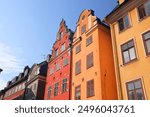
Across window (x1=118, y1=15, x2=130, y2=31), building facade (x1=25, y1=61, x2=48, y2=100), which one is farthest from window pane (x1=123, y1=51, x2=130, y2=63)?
building facade (x1=25, y1=61, x2=48, y2=100)

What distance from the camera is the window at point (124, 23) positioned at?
50.2 feet

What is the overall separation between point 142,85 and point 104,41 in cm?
823

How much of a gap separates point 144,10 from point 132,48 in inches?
134

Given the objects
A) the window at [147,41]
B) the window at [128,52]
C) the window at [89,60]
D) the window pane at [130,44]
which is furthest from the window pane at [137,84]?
the window at [89,60]

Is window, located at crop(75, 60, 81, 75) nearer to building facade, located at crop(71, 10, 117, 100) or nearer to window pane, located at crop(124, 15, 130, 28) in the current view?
building facade, located at crop(71, 10, 117, 100)

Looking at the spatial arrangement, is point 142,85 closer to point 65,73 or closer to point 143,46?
point 143,46

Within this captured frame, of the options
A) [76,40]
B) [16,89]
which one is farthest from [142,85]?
[16,89]

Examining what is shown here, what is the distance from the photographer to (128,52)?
14211 millimetres

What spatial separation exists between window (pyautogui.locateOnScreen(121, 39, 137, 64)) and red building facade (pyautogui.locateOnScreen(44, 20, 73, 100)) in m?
9.28

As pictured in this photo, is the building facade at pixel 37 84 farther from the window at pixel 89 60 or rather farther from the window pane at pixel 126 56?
the window pane at pixel 126 56

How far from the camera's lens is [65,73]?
75.8 feet

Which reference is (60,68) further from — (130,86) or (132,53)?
(130,86)

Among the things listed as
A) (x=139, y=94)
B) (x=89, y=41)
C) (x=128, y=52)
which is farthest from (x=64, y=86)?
(x=139, y=94)

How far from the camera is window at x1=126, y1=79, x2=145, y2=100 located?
1208cm
